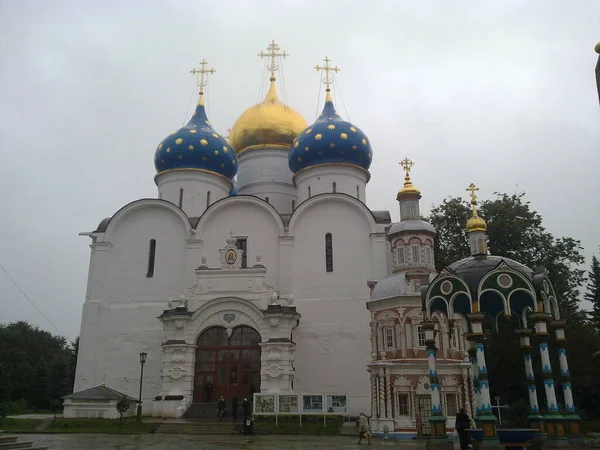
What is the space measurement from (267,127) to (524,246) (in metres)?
13.5

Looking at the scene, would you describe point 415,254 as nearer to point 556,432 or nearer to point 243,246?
point 556,432

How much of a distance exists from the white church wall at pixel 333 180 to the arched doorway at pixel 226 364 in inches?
301

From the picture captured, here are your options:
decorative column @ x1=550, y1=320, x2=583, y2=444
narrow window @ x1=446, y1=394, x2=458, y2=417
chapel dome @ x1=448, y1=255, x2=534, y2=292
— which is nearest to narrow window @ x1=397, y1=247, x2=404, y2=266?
narrow window @ x1=446, y1=394, x2=458, y2=417

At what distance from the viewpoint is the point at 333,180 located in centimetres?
2523

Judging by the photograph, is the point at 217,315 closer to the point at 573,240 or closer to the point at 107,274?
the point at 107,274

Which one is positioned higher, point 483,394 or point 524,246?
point 524,246

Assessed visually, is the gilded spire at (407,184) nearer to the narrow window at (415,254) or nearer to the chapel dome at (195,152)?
the narrow window at (415,254)

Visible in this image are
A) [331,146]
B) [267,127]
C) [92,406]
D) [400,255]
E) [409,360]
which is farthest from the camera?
[267,127]

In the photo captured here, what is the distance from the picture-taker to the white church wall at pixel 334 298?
21.1m

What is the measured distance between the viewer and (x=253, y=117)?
1158 inches

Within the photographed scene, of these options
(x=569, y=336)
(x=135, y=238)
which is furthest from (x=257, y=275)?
(x=569, y=336)

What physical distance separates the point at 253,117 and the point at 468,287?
65.5 feet

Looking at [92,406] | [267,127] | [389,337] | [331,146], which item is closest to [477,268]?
[389,337]

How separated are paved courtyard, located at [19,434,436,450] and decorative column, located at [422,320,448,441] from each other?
A: 1.29 meters
